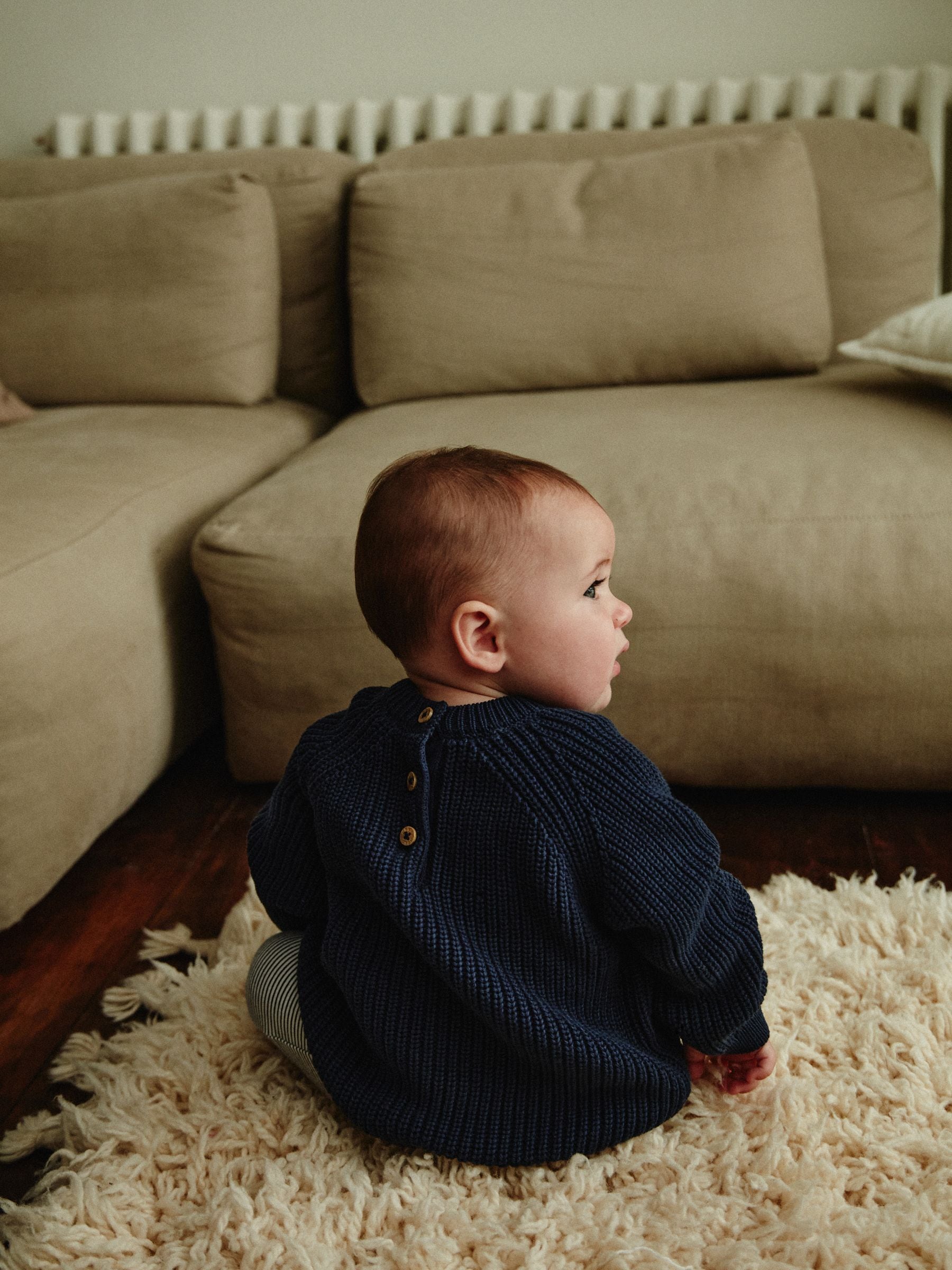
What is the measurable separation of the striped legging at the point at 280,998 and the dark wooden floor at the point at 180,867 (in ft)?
0.61

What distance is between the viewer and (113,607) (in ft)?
3.85

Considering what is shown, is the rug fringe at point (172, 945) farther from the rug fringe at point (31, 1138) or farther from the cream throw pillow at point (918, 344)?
the cream throw pillow at point (918, 344)

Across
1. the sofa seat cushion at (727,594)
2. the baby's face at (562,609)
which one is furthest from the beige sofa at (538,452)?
the baby's face at (562,609)

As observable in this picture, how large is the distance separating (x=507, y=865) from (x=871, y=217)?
1.51m

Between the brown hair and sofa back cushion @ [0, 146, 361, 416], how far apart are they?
52.3 inches

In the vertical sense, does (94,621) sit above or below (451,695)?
below

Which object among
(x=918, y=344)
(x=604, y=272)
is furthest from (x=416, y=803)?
(x=604, y=272)

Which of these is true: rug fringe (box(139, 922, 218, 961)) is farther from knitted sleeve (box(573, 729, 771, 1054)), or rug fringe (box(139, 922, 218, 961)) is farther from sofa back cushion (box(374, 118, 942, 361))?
sofa back cushion (box(374, 118, 942, 361))

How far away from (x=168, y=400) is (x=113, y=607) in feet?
2.35

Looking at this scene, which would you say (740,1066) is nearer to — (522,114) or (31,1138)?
(31,1138)

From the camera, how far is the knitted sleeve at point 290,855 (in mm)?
800

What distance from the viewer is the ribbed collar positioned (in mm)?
689

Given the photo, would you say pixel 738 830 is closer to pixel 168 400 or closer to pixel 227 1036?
pixel 227 1036

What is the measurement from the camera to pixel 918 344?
1361 mm
